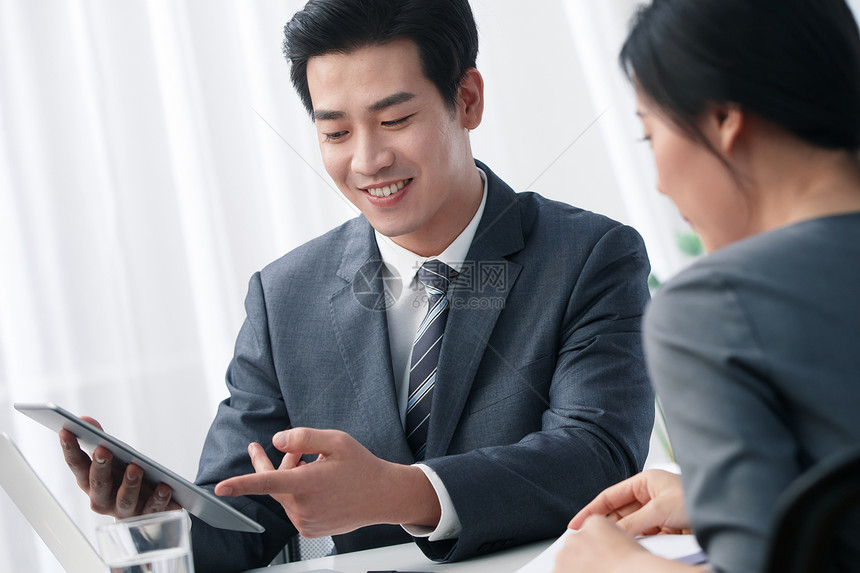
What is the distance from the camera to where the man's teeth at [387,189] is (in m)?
1.51

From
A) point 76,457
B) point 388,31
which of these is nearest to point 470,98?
point 388,31

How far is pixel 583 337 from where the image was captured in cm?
141

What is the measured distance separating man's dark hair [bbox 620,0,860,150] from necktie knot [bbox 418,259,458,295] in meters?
0.91

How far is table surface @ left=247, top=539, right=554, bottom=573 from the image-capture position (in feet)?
3.51

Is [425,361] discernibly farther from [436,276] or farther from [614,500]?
[614,500]

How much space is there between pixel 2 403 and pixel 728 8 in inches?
81.7

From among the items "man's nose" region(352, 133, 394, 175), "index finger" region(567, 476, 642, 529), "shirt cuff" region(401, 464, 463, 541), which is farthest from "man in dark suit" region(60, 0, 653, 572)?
"index finger" region(567, 476, 642, 529)

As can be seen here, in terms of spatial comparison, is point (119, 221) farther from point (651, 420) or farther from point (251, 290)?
point (651, 420)

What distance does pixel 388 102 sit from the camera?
1436 mm

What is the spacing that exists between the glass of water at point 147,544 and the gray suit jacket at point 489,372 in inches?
14.9

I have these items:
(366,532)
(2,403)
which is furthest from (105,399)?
(366,532)

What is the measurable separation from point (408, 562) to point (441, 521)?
10cm

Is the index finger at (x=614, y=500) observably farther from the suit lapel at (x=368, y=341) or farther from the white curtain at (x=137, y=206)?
the white curtain at (x=137, y=206)

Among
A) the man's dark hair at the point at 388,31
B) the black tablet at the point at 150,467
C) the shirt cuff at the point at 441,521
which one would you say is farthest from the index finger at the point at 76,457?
the man's dark hair at the point at 388,31
